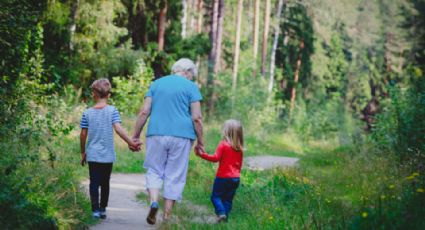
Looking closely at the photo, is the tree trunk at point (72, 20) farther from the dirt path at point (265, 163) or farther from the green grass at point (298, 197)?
the dirt path at point (265, 163)

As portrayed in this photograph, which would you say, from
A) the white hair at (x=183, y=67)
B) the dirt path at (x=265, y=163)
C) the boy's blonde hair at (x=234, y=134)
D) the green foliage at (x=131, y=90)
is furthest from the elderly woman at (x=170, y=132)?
the green foliage at (x=131, y=90)

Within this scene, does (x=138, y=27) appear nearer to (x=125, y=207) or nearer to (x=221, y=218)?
(x=125, y=207)

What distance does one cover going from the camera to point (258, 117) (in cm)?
2752

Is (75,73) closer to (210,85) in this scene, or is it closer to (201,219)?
(210,85)

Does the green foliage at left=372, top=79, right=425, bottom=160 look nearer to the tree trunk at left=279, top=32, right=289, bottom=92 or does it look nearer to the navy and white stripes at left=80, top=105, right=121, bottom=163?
the navy and white stripes at left=80, top=105, right=121, bottom=163

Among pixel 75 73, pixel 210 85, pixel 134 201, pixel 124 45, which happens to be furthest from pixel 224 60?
pixel 134 201

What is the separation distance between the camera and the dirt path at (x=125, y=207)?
22.6 feet

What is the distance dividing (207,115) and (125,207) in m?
19.3

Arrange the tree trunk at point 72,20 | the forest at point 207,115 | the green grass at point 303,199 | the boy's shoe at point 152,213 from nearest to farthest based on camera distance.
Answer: the green grass at point 303,199
the forest at point 207,115
the boy's shoe at point 152,213
the tree trunk at point 72,20

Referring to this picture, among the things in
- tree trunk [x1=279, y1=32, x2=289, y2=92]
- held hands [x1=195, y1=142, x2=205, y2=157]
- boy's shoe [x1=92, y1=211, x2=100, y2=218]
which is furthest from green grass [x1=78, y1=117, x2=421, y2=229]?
tree trunk [x1=279, y1=32, x2=289, y2=92]

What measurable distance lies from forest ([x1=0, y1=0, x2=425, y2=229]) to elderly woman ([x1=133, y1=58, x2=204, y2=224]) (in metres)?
0.52

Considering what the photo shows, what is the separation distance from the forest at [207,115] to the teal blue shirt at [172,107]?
3.69 feet

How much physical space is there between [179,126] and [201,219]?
1.35 m

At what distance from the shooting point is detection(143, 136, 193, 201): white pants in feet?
22.7
